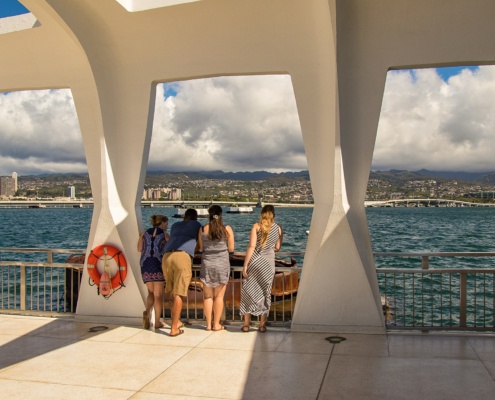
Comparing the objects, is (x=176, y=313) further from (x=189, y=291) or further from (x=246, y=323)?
(x=189, y=291)

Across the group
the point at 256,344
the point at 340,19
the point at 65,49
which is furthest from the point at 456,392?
the point at 65,49

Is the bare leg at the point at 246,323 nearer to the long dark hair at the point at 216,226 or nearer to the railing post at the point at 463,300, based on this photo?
the long dark hair at the point at 216,226

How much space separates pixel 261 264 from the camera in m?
7.10

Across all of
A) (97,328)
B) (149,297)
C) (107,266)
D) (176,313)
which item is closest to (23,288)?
(107,266)

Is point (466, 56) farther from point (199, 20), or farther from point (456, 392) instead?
point (456, 392)

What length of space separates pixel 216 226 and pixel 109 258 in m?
1.94

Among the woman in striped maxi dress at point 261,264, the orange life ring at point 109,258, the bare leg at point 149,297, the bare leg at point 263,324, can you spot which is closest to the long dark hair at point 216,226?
the woman in striped maxi dress at point 261,264

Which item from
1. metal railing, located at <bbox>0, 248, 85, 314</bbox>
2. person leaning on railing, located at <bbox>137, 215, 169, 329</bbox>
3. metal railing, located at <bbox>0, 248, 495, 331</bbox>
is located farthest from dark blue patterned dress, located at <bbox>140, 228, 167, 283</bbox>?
metal railing, located at <bbox>0, 248, 85, 314</bbox>

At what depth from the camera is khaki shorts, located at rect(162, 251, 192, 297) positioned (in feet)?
22.9

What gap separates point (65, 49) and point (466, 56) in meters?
5.80

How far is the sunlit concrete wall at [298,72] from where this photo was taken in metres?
6.91

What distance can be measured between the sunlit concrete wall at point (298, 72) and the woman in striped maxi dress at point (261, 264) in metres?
0.53

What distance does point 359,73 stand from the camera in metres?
7.05

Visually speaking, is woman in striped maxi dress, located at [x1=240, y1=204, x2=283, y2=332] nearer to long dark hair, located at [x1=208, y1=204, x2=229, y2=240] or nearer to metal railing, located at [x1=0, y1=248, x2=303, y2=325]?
metal railing, located at [x1=0, y1=248, x2=303, y2=325]
